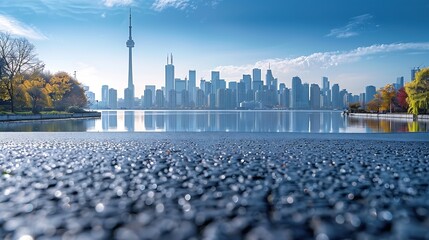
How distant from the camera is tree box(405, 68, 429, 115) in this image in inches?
2615

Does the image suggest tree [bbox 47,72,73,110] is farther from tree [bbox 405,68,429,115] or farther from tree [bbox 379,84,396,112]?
tree [bbox 379,84,396,112]

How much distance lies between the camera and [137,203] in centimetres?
707

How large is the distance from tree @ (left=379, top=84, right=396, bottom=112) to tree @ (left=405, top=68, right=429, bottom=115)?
117ft

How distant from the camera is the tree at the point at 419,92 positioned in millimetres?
66412

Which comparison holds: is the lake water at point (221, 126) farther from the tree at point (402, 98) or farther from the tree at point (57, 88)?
the tree at point (402, 98)

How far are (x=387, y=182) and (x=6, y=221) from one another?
28.1 feet

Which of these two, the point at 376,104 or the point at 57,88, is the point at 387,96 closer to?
the point at 376,104

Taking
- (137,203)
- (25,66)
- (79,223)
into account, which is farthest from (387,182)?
(25,66)

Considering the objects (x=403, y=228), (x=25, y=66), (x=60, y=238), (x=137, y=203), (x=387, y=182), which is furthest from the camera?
(x=25, y=66)

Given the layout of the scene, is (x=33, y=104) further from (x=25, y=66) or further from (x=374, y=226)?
(x=374, y=226)

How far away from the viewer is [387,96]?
107312mm

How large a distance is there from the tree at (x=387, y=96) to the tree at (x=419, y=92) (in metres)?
35.6

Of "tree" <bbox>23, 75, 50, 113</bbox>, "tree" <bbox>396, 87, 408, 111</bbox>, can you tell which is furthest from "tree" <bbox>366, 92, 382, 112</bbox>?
"tree" <bbox>23, 75, 50, 113</bbox>

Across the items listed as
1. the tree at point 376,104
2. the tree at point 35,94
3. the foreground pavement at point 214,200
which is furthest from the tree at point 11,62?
the tree at point 376,104
